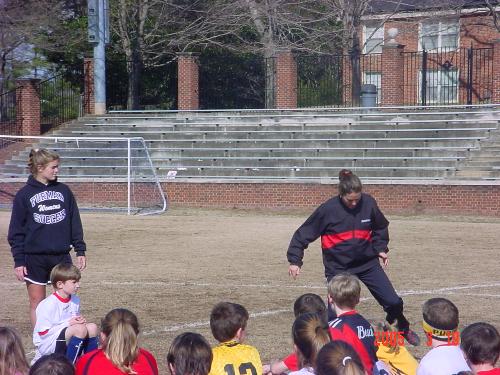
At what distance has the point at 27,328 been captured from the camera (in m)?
9.41

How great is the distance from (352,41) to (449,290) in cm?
2857

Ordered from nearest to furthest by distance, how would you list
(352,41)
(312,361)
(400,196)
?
1. (312,361)
2. (400,196)
3. (352,41)

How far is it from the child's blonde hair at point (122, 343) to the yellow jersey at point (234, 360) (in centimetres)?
51

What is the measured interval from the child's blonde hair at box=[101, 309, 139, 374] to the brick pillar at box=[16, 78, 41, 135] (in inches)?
1059

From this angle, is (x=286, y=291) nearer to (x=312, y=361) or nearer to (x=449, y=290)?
(x=449, y=290)

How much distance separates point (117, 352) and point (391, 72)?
89.2ft

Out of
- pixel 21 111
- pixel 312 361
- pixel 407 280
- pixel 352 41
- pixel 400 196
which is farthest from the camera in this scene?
pixel 352 41

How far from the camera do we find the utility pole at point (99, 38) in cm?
3145

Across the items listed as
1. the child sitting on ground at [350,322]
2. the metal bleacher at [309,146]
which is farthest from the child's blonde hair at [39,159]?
the metal bleacher at [309,146]

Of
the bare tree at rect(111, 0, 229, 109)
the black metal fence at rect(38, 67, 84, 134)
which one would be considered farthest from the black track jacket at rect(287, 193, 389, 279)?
the bare tree at rect(111, 0, 229, 109)

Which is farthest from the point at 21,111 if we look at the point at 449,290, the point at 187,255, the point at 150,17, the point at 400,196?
the point at 449,290

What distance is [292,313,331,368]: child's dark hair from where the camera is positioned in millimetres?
4969

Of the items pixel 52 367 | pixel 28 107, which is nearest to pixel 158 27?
pixel 28 107

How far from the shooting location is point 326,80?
32.4 metres
